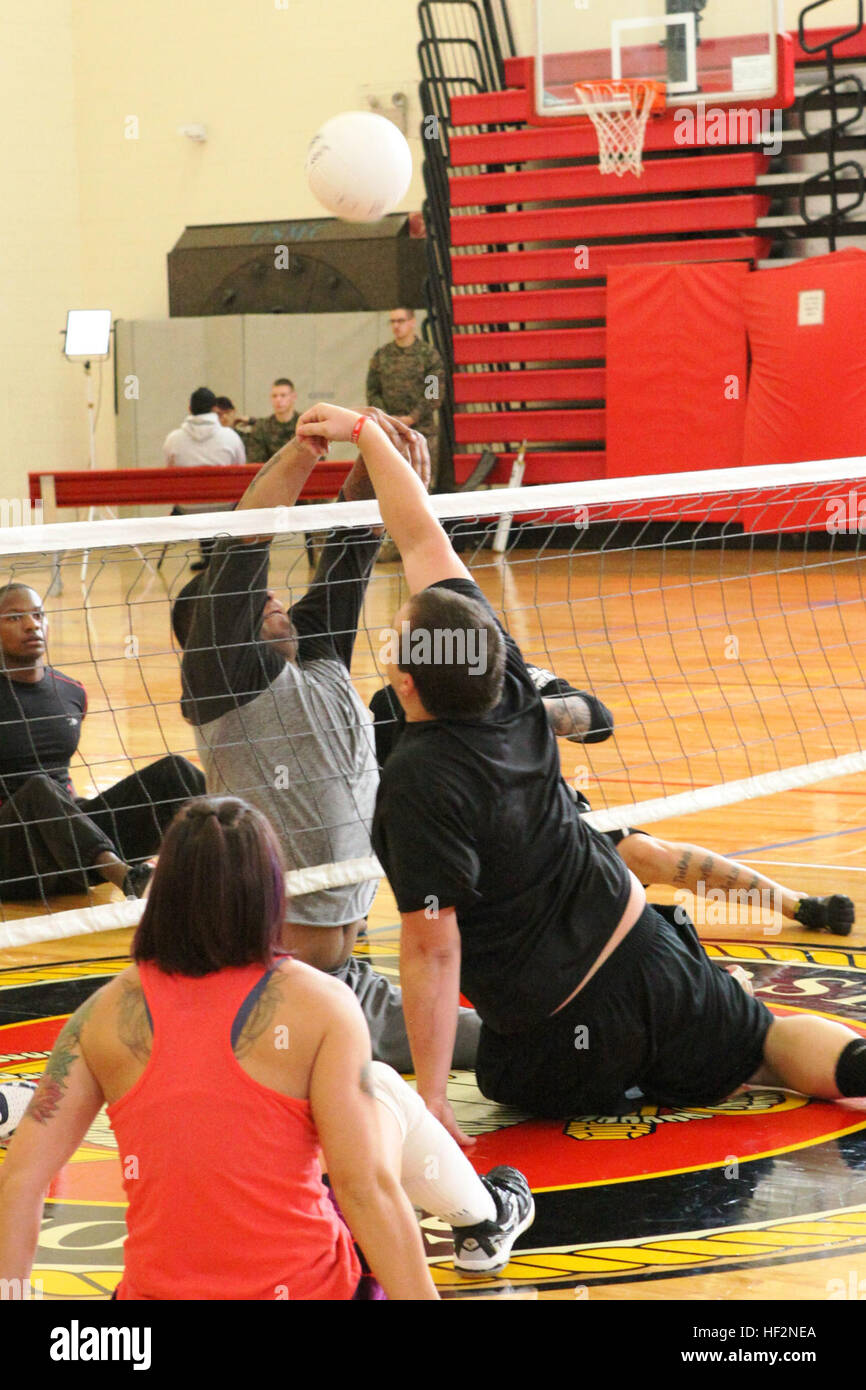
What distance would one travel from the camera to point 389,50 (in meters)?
17.4

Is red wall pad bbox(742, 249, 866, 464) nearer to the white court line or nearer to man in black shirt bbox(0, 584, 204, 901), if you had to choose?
the white court line

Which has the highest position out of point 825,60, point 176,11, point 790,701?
point 176,11

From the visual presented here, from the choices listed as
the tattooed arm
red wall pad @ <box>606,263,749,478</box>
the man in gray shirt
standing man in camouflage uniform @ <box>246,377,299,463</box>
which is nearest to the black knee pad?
the man in gray shirt

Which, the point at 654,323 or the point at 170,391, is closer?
the point at 654,323

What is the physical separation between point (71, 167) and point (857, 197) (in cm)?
949

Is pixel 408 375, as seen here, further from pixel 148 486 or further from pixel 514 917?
pixel 514 917

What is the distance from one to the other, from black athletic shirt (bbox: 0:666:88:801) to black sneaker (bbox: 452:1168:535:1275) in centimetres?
333

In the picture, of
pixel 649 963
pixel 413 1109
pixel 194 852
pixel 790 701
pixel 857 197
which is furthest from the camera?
pixel 857 197

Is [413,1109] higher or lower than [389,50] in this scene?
lower

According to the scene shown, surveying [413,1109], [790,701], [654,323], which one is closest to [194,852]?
[413,1109]

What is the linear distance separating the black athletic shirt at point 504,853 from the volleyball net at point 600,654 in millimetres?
567

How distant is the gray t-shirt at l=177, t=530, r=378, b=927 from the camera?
3791mm

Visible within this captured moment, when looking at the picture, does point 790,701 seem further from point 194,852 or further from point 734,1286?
point 194,852

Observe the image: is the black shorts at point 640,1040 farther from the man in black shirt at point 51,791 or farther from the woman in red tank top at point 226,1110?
the man in black shirt at point 51,791
